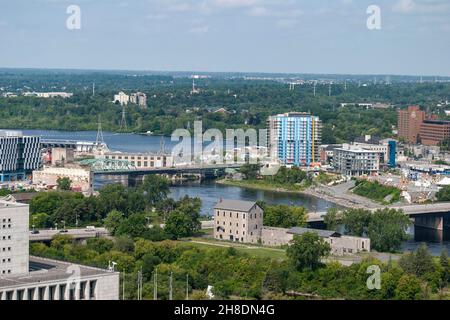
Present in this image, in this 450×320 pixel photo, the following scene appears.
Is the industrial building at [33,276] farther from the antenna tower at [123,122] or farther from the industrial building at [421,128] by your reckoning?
the antenna tower at [123,122]

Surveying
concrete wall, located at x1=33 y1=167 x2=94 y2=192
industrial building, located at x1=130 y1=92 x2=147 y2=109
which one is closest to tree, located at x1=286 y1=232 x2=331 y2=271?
concrete wall, located at x1=33 y1=167 x2=94 y2=192

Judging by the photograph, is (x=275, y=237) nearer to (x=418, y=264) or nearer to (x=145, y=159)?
(x=418, y=264)

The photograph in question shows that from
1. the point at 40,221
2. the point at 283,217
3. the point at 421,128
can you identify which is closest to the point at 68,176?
the point at 40,221

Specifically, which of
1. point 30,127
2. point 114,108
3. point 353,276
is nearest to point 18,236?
point 353,276

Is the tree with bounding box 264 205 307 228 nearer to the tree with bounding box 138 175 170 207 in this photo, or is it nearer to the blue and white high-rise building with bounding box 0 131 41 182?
the tree with bounding box 138 175 170 207

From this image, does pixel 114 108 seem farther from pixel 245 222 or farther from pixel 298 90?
pixel 245 222
